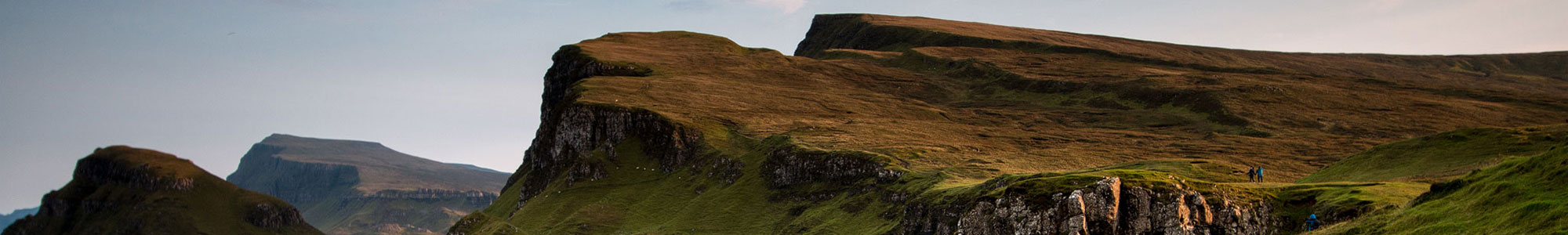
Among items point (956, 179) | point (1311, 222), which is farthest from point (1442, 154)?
point (956, 179)

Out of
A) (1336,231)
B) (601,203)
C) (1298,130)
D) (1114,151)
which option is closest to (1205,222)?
(1336,231)

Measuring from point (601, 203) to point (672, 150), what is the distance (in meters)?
20.3

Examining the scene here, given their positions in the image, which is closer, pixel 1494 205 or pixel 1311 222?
pixel 1494 205

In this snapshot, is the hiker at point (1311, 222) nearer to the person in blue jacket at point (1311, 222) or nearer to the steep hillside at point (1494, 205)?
the person in blue jacket at point (1311, 222)

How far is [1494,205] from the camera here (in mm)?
40250

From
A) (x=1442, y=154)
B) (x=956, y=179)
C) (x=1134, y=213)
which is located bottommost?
(x=1134, y=213)

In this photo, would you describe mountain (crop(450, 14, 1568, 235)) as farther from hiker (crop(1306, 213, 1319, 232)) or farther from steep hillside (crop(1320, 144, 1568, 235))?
steep hillside (crop(1320, 144, 1568, 235))

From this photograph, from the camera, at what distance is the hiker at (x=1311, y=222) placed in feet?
189

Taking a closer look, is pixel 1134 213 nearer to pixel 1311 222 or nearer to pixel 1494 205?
pixel 1311 222

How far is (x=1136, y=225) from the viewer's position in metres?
65.7

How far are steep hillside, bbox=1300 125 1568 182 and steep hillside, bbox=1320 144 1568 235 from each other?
32336 millimetres

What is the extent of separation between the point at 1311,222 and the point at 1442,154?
122 feet

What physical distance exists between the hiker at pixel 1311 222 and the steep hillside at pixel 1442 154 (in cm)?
1966

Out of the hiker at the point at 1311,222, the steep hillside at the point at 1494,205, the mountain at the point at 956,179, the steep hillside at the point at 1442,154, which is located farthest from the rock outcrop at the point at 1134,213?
the steep hillside at the point at 1442,154
